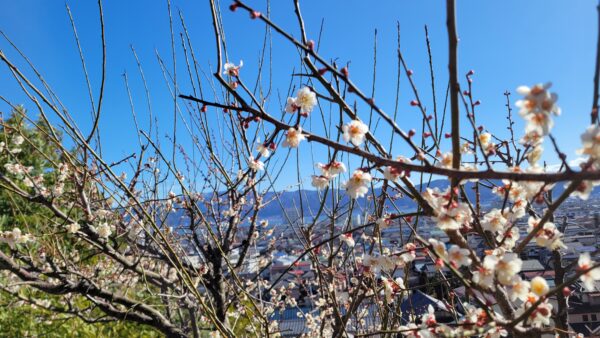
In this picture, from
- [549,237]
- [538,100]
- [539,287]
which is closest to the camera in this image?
[538,100]

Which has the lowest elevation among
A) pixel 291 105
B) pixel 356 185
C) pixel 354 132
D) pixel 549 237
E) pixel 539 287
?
pixel 539 287

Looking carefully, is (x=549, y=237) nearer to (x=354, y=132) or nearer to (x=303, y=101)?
(x=354, y=132)

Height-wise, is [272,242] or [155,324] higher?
[272,242]

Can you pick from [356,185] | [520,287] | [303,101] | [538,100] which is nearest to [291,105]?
[303,101]

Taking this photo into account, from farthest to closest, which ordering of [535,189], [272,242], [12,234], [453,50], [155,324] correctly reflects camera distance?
[272,242] → [155,324] → [12,234] → [535,189] → [453,50]

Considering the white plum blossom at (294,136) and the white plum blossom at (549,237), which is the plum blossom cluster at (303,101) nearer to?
the white plum blossom at (294,136)

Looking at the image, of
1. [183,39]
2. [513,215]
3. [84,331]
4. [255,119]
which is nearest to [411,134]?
[255,119]

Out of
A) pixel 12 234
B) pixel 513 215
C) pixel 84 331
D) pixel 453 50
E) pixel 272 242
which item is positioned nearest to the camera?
pixel 453 50

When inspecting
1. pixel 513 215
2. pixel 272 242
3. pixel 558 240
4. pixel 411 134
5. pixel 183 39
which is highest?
pixel 183 39

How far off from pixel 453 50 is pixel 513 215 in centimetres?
78

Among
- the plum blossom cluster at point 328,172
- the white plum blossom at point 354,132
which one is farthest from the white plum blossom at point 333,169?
the white plum blossom at point 354,132

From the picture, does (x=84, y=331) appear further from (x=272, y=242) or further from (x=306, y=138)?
(x=306, y=138)

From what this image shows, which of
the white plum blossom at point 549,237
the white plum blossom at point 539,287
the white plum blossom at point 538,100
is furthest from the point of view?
the white plum blossom at point 549,237

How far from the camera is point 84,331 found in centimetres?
424
